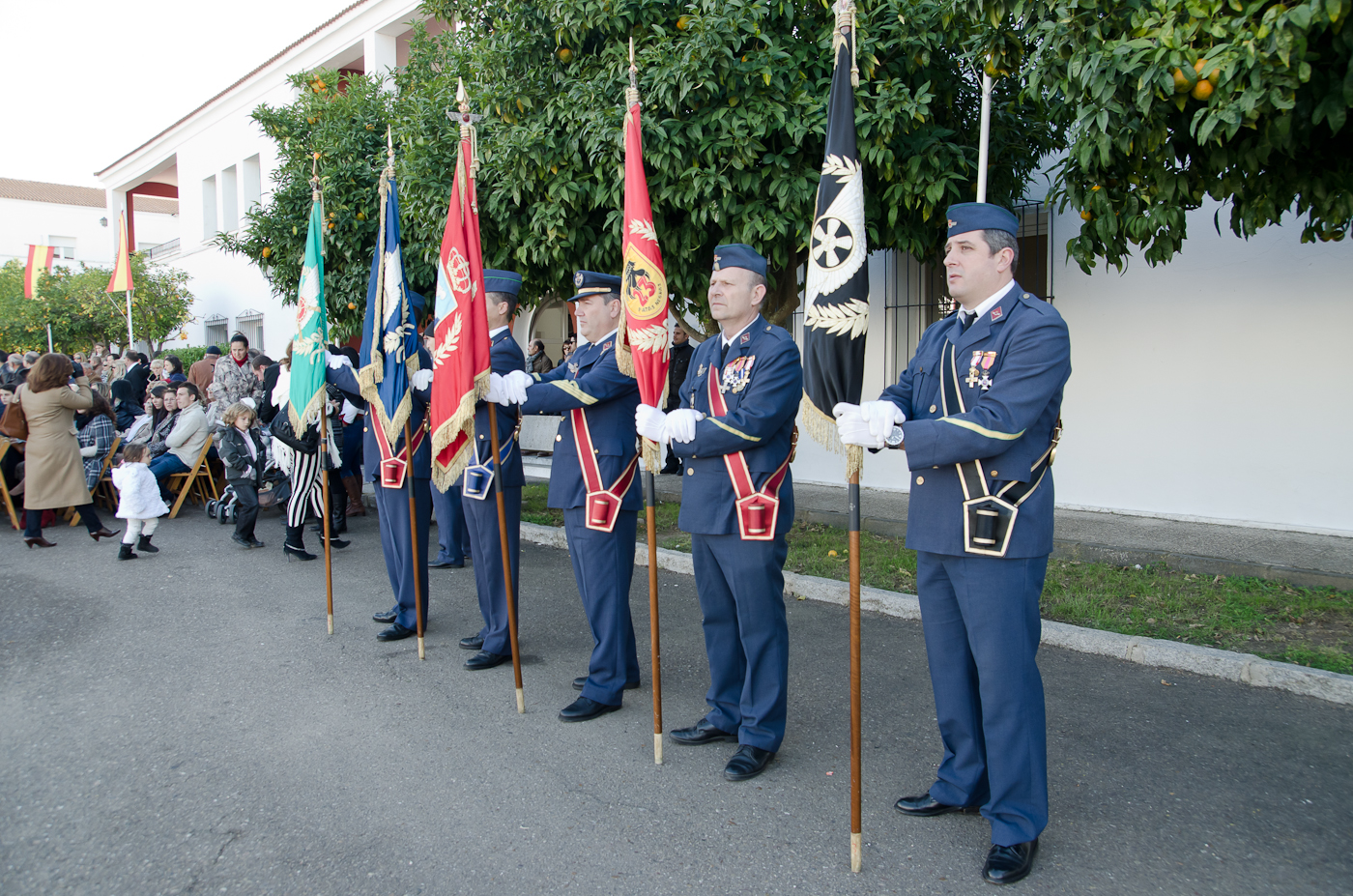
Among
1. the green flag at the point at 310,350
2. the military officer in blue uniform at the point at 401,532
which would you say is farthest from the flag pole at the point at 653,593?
the green flag at the point at 310,350

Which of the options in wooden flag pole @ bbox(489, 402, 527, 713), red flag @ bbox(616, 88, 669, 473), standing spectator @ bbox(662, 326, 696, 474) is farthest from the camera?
standing spectator @ bbox(662, 326, 696, 474)

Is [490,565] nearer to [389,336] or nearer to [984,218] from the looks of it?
[389,336]

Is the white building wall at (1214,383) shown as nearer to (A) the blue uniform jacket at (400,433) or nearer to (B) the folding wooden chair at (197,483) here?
(A) the blue uniform jacket at (400,433)

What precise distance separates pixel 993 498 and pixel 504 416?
3029mm

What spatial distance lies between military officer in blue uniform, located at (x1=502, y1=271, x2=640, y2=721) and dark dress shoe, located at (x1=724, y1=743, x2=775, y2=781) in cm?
84

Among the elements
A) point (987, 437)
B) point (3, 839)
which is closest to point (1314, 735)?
point (987, 437)

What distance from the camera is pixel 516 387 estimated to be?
4.36m

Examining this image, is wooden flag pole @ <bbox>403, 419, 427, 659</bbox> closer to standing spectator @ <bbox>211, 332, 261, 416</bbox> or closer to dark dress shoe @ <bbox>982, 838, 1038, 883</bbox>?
dark dress shoe @ <bbox>982, 838, 1038, 883</bbox>

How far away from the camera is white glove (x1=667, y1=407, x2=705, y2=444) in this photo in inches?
136

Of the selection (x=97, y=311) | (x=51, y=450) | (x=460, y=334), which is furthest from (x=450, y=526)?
(x=97, y=311)

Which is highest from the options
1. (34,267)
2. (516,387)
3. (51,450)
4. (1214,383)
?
(34,267)

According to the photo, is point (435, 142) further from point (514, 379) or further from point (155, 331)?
point (155, 331)

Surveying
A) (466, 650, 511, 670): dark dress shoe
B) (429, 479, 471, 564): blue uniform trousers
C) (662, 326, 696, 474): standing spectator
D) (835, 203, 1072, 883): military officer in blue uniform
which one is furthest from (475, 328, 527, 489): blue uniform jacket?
(662, 326, 696, 474): standing spectator

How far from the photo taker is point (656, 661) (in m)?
3.51
